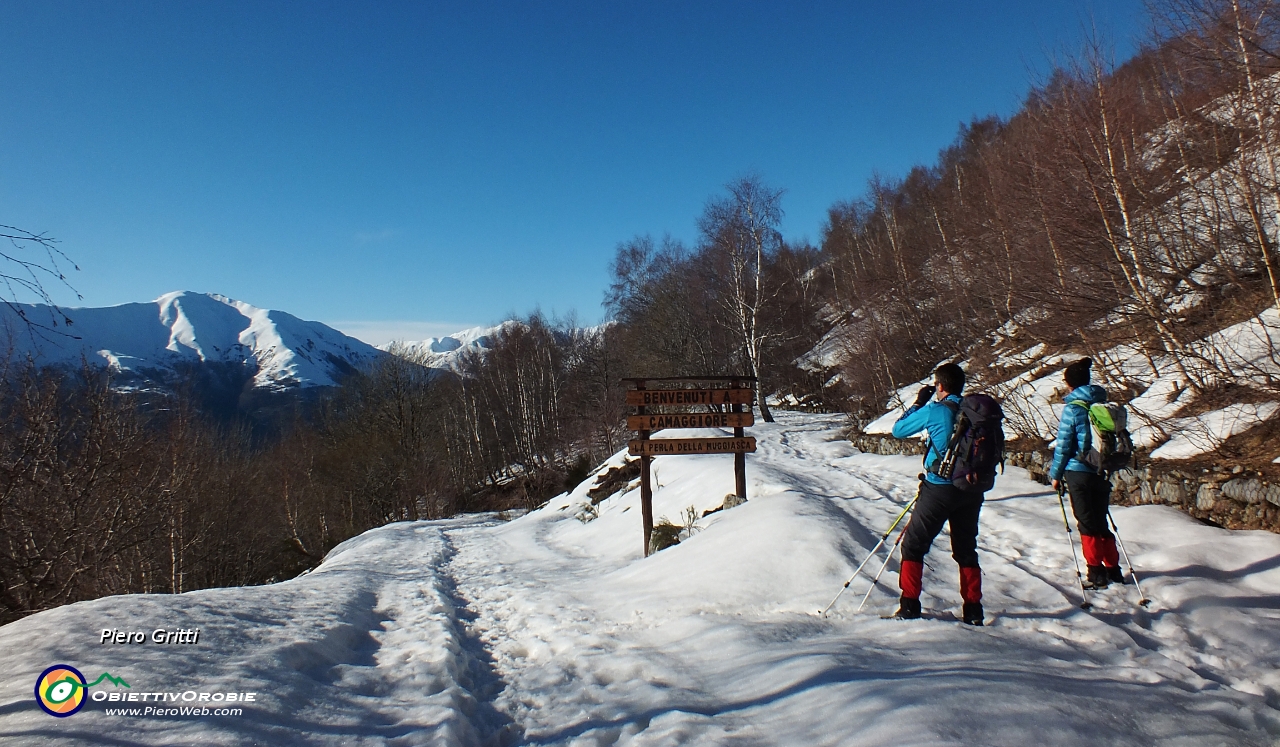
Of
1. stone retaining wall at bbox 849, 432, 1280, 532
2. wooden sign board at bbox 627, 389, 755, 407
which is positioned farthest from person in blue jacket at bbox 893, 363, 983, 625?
wooden sign board at bbox 627, 389, 755, 407

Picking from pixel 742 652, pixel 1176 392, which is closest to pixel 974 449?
pixel 742 652

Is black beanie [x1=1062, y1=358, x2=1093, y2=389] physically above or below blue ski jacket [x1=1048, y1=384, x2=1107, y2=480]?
above

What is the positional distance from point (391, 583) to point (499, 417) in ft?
114

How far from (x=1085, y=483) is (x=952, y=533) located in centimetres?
167

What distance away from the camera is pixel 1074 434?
5391 millimetres

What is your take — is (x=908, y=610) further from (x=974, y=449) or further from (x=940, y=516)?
(x=974, y=449)

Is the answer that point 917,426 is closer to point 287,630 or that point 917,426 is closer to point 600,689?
point 600,689

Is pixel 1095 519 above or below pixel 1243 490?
below

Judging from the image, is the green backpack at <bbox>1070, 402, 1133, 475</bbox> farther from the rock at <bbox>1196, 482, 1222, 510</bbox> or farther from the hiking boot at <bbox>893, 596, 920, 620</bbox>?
the hiking boot at <bbox>893, 596, 920, 620</bbox>

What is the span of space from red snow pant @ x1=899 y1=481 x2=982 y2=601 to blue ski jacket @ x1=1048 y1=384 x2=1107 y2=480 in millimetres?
1452

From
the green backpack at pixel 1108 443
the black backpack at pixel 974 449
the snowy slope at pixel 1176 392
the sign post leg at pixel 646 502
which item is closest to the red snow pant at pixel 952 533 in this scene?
the black backpack at pixel 974 449

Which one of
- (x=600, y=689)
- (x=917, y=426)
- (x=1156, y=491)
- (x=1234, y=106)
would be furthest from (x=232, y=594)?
(x=1234, y=106)

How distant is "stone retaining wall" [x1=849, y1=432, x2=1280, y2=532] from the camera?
5.75m

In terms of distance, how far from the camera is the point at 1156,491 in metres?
6.92
